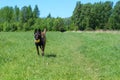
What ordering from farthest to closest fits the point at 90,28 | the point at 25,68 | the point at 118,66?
the point at 90,28
the point at 118,66
the point at 25,68

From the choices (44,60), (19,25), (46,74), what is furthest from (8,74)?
(19,25)

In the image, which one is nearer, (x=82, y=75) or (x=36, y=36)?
(x=82, y=75)

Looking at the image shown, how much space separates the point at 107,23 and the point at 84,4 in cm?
1414

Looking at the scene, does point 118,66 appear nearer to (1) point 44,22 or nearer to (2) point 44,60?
(2) point 44,60

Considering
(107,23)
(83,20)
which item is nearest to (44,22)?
(83,20)

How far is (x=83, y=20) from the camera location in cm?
10981

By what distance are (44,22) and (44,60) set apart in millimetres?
107115

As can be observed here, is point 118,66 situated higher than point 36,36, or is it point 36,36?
point 36,36

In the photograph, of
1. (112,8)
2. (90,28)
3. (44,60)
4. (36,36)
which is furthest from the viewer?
(112,8)

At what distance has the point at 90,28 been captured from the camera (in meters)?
106

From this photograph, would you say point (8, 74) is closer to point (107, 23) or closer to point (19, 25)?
point (107, 23)

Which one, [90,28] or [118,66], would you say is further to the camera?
[90,28]

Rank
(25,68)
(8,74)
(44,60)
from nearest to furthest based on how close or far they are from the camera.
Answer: (8,74) → (25,68) → (44,60)

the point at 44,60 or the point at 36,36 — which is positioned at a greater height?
the point at 36,36
